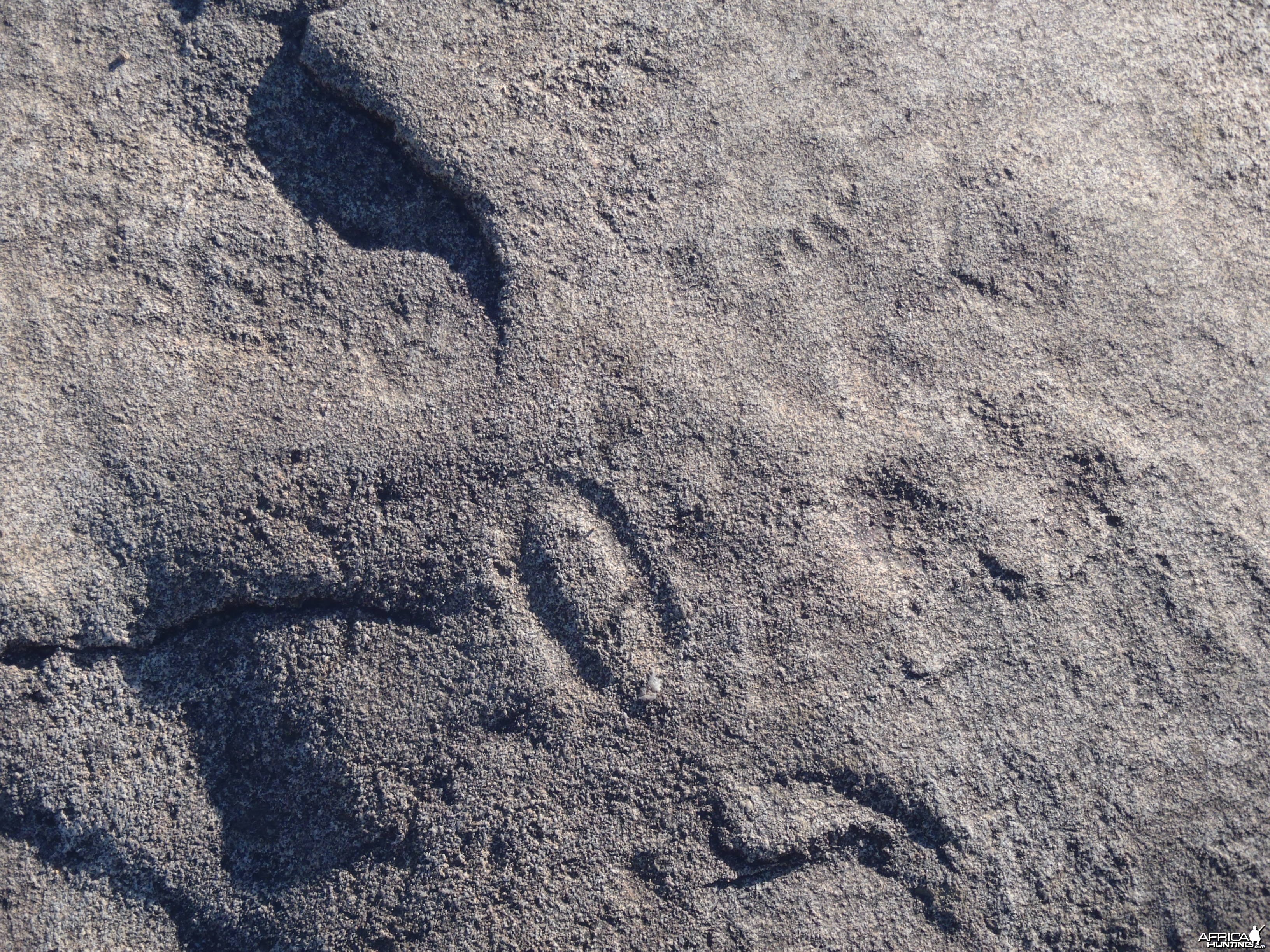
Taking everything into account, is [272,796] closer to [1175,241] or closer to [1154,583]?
[1154,583]

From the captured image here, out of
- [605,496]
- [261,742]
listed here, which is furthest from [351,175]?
[261,742]

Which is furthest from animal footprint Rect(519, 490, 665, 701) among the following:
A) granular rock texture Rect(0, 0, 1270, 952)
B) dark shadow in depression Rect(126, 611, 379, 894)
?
dark shadow in depression Rect(126, 611, 379, 894)

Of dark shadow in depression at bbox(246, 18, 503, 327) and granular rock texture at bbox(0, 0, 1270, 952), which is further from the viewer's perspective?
dark shadow in depression at bbox(246, 18, 503, 327)

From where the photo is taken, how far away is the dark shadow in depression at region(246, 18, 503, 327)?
1.13 metres

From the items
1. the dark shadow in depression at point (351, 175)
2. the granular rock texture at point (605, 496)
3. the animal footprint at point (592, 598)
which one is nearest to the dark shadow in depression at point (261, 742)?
the granular rock texture at point (605, 496)

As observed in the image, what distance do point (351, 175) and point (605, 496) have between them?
1.76ft

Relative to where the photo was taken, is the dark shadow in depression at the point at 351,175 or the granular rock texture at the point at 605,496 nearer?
the granular rock texture at the point at 605,496

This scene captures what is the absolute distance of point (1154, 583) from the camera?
3.64 ft

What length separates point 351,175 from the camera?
1.15 m

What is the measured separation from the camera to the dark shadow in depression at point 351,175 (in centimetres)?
113

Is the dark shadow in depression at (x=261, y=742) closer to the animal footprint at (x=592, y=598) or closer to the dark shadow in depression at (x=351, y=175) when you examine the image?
the animal footprint at (x=592, y=598)

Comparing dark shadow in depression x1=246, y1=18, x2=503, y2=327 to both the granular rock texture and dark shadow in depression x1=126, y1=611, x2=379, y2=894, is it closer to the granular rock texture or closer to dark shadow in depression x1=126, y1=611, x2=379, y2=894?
the granular rock texture

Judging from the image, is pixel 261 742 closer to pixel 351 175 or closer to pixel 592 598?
pixel 592 598

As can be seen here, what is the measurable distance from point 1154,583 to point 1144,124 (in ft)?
2.17
